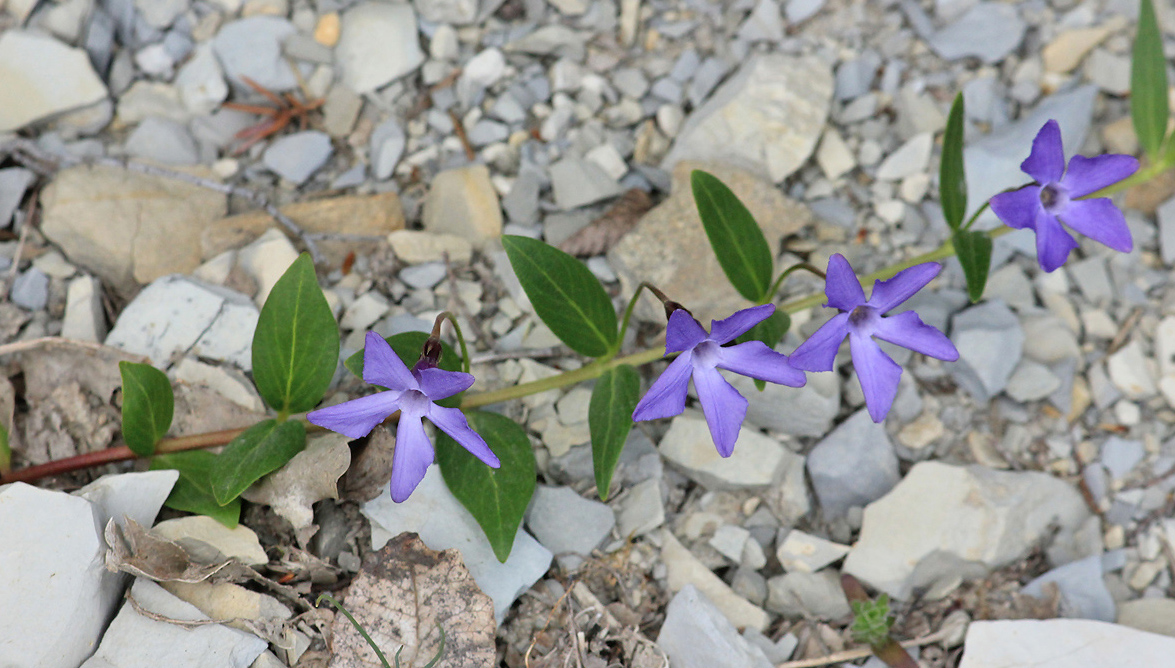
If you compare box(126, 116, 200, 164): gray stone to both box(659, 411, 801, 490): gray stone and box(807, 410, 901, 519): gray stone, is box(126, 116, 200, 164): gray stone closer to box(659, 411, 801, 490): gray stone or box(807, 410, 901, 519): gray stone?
box(659, 411, 801, 490): gray stone

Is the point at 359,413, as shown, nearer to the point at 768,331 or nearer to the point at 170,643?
the point at 170,643

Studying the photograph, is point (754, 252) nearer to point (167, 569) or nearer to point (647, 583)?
point (647, 583)

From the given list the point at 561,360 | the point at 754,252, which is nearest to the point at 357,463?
the point at 561,360

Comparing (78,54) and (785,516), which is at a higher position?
(78,54)

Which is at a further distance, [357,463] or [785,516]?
[785,516]

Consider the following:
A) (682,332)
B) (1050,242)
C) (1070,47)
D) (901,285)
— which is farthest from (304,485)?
(1070,47)

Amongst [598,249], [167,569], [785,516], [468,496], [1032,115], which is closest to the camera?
[167,569]

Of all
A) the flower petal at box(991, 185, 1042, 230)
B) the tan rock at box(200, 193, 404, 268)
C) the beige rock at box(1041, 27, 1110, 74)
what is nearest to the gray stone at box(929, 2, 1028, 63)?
the beige rock at box(1041, 27, 1110, 74)
